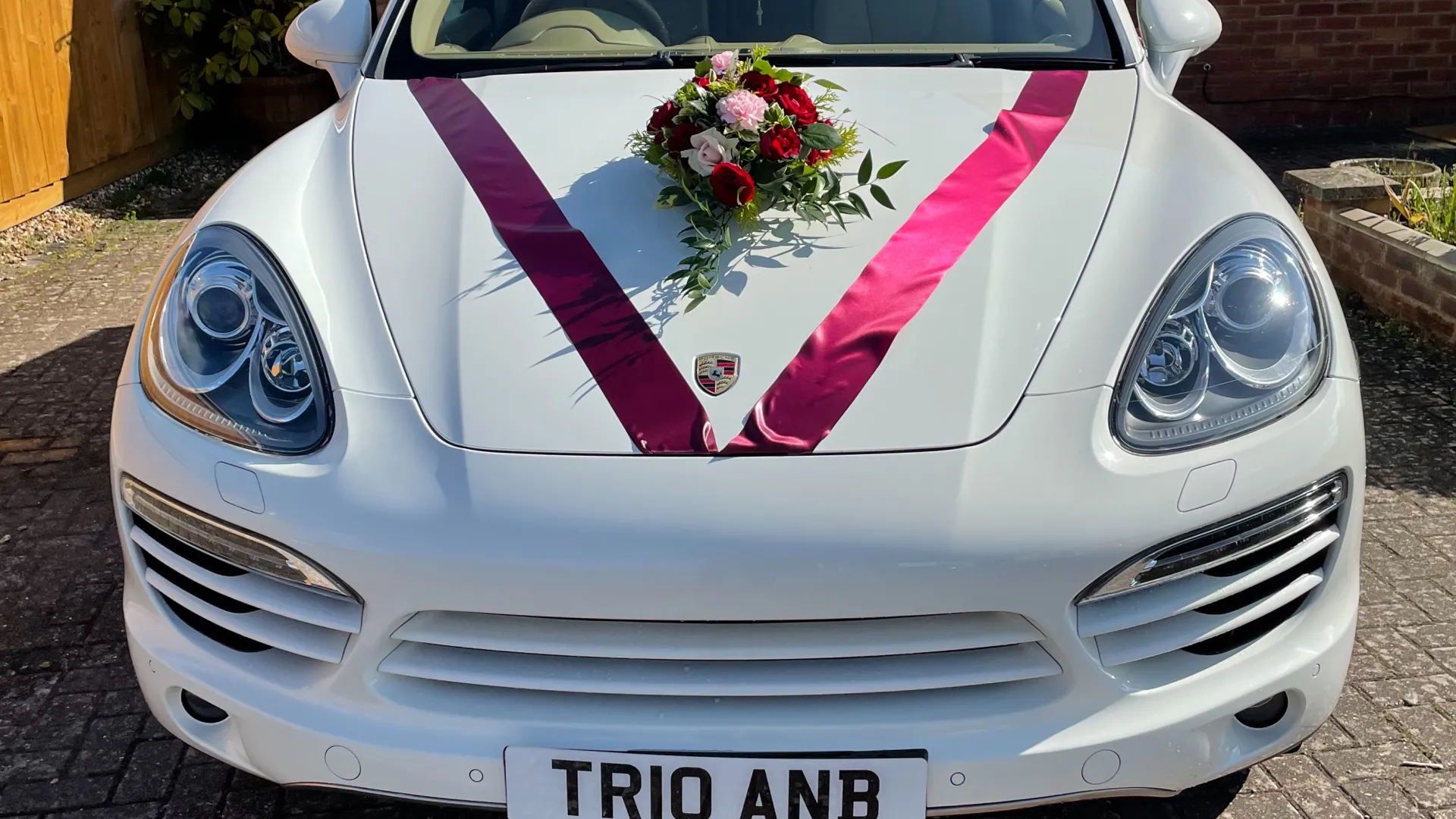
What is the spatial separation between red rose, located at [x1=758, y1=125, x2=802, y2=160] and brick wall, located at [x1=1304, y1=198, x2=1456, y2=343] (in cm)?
317

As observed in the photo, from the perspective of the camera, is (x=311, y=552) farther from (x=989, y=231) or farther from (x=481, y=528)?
(x=989, y=231)

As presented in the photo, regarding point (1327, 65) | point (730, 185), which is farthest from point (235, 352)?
point (1327, 65)

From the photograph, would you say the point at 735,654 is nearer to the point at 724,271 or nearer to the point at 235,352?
the point at 724,271

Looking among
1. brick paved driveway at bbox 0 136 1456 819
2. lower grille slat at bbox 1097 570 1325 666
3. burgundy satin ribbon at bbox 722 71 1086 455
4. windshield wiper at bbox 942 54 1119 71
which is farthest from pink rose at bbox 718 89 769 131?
brick paved driveway at bbox 0 136 1456 819

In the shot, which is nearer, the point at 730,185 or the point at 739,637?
the point at 739,637

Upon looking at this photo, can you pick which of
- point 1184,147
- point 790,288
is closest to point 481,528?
point 790,288

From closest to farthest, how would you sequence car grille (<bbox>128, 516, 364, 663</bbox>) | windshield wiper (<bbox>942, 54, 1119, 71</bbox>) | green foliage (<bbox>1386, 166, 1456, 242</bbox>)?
car grille (<bbox>128, 516, 364, 663</bbox>), windshield wiper (<bbox>942, 54, 1119, 71</bbox>), green foliage (<bbox>1386, 166, 1456, 242</bbox>)

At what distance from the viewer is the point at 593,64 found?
2.93 m

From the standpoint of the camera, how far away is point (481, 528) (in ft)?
5.69

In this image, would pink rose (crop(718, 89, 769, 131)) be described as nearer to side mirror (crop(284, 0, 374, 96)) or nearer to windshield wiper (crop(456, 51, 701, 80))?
windshield wiper (crop(456, 51, 701, 80))

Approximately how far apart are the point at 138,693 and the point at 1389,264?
441 cm

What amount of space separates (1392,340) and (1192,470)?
11.1 ft

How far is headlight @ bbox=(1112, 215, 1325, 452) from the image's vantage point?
1.89 meters

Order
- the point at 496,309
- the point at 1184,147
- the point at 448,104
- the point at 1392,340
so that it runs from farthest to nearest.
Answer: the point at 1392,340, the point at 448,104, the point at 1184,147, the point at 496,309
